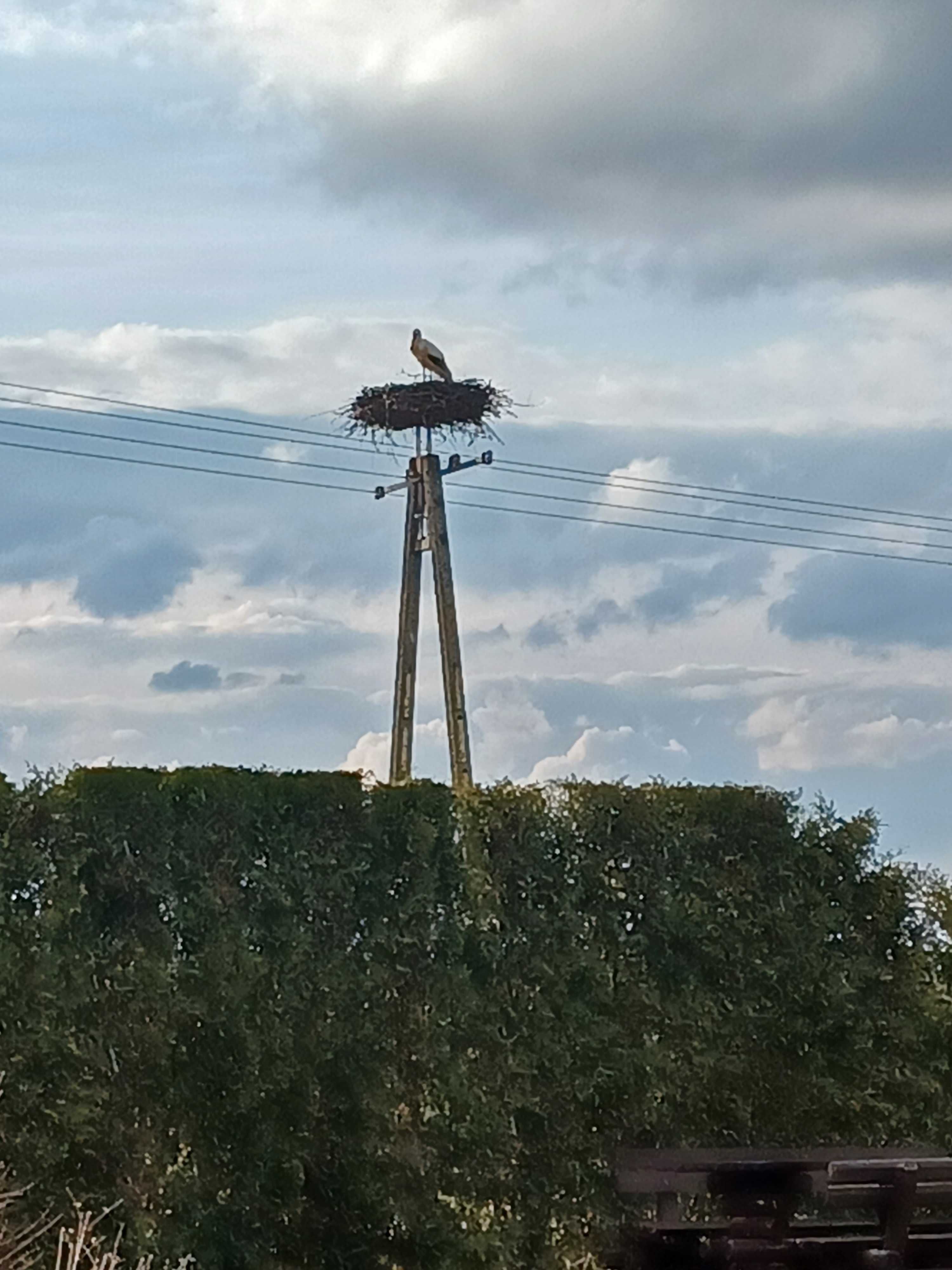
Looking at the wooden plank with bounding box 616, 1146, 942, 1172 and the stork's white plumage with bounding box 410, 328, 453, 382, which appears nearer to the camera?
the wooden plank with bounding box 616, 1146, 942, 1172

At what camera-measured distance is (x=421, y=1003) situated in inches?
400

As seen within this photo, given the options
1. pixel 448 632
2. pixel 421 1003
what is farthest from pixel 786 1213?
pixel 448 632

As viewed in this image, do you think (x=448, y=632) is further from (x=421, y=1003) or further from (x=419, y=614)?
(x=421, y=1003)

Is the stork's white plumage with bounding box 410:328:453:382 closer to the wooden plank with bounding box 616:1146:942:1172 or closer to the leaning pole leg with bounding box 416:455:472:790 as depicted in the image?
the leaning pole leg with bounding box 416:455:472:790

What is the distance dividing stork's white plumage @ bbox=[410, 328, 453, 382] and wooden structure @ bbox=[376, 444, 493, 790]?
745 mm

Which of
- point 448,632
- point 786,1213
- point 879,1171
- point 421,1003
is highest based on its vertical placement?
point 448,632

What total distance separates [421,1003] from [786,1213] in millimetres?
2363

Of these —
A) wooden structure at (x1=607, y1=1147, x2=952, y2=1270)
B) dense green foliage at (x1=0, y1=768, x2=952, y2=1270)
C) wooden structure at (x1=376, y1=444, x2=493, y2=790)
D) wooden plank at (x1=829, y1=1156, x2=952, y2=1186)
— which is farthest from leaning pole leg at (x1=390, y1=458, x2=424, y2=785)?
wooden plank at (x1=829, y1=1156, x2=952, y2=1186)

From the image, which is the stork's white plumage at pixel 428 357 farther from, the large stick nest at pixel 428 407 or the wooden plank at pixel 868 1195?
the wooden plank at pixel 868 1195

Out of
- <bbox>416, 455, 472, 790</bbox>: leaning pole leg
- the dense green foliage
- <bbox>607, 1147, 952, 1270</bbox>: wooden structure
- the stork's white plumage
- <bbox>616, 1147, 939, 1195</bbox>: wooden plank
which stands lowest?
<bbox>607, 1147, 952, 1270</bbox>: wooden structure

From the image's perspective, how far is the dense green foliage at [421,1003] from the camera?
31.7 feet

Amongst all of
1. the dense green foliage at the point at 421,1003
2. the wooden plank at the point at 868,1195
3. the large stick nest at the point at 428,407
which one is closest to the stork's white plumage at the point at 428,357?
the large stick nest at the point at 428,407

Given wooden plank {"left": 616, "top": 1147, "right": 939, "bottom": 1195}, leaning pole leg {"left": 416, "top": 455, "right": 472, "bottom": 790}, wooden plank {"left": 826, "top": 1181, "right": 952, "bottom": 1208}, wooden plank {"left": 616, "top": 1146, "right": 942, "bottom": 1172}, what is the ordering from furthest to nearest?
leaning pole leg {"left": 416, "top": 455, "right": 472, "bottom": 790}, wooden plank {"left": 616, "top": 1146, "right": 942, "bottom": 1172}, wooden plank {"left": 616, "top": 1147, "right": 939, "bottom": 1195}, wooden plank {"left": 826, "top": 1181, "right": 952, "bottom": 1208}

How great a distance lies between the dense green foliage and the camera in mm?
9672
